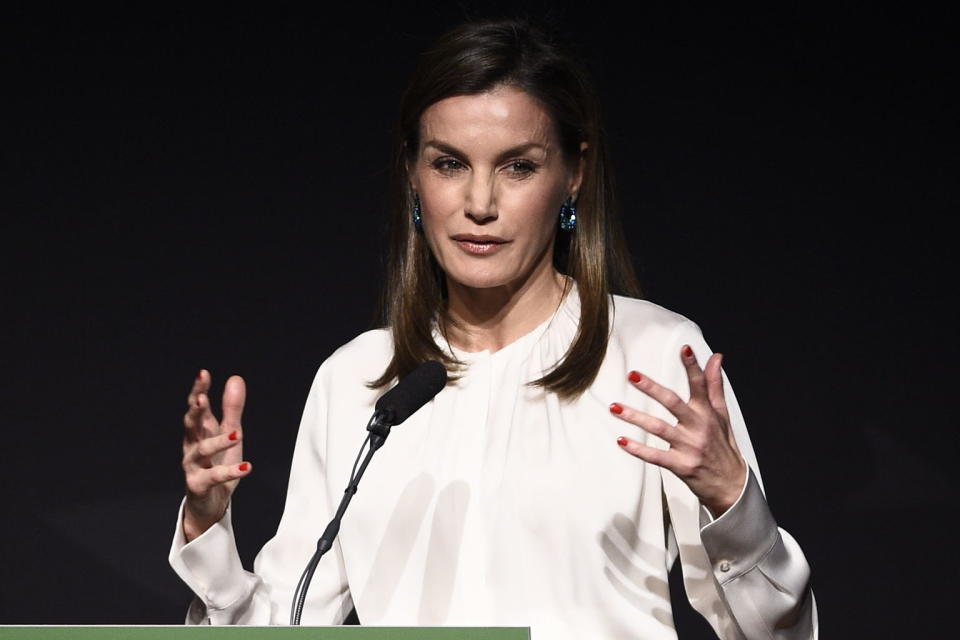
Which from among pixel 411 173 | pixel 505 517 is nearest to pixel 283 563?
pixel 505 517

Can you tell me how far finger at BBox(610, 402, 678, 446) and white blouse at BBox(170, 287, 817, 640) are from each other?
261 mm

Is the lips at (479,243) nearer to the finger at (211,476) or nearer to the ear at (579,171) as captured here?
the ear at (579,171)

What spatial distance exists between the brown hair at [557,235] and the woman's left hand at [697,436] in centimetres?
41

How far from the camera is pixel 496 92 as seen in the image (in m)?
1.79

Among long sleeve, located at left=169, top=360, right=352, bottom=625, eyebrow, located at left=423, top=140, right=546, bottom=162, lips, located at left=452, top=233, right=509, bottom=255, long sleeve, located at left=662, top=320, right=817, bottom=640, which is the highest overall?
eyebrow, located at left=423, top=140, right=546, bottom=162

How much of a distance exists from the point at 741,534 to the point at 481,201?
569mm

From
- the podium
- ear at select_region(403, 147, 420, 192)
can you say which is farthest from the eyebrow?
the podium

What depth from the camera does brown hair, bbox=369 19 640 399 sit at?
1.81m

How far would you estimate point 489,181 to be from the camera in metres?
1.77

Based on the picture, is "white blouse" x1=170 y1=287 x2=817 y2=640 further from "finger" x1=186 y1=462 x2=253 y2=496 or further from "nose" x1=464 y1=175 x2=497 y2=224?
"nose" x1=464 y1=175 x2=497 y2=224

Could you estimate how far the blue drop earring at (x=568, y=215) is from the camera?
1.90 meters

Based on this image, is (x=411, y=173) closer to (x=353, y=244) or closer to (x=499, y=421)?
(x=499, y=421)

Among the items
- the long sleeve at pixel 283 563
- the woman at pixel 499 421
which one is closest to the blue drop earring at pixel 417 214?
the woman at pixel 499 421

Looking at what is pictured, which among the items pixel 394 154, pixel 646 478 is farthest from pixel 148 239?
pixel 646 478
